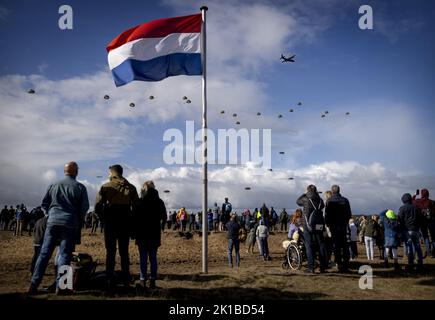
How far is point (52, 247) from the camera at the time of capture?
6824 mm

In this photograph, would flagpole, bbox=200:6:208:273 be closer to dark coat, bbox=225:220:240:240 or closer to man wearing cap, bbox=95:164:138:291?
man wearing cap, bbox=95:164:138:291

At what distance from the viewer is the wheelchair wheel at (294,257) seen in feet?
34.7

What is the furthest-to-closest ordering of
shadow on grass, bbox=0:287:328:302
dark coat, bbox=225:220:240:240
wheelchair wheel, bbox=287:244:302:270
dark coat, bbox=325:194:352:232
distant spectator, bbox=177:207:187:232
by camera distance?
distant spectator, bbox=177:207:187:232 < dark coat, bbox=225:220:240:240 < wheelchair wheel, bbox=287:244:302:270 < dark coat, bbox=325:194:352:232 < shadow on grass, bbox=0:287:328:302

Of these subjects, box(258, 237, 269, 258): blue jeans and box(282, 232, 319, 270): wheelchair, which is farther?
box(258, 237, 269, 258): blue jeans

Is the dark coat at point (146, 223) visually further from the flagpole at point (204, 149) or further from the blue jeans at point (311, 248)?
the blue jeans at point (311, 248)

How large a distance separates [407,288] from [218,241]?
57.0 feet

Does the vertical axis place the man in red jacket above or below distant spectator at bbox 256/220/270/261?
above

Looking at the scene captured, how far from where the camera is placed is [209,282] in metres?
8.70

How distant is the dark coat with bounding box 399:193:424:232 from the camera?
10836 mm

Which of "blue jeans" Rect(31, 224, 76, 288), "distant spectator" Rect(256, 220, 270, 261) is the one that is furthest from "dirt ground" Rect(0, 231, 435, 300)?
"distant spectator" Rect(256, 220, 270, 261)

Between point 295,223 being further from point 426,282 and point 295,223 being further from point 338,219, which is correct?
point 426,282

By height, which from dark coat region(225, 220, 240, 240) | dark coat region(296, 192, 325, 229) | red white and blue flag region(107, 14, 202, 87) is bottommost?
dark coat region(225, 220, 240, 240)

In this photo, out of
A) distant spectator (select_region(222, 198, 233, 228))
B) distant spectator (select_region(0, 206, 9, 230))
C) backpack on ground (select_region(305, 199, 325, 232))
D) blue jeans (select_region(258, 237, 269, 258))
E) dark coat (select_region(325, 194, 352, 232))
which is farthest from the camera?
distant spectator (select_region(0, 206, 9, 230))
